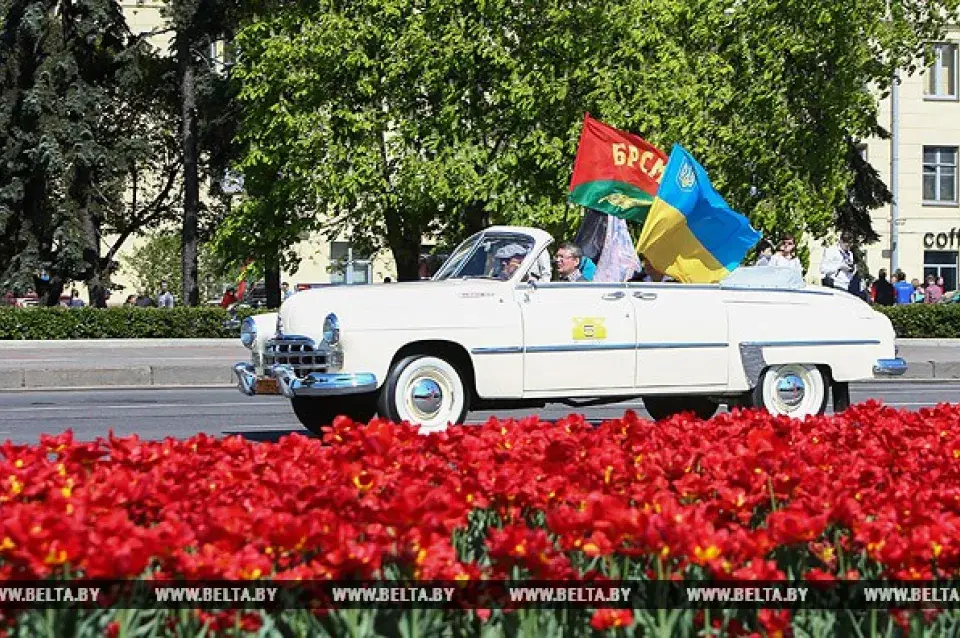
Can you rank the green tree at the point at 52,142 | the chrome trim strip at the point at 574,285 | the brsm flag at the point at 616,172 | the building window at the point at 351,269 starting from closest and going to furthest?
1. the chrome trim strip at the point at 574,285
2. the brsm flag at the point at 616,172
3. the green tree at the point at 52,142
4. the building window at the point at 351,269

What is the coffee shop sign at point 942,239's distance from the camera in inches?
2388

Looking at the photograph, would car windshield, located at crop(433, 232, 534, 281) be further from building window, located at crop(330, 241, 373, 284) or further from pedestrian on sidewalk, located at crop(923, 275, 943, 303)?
building window, located at crop(330, 241, 373, 284)

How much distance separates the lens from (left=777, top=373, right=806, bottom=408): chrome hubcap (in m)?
12.8

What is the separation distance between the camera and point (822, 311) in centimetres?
1290

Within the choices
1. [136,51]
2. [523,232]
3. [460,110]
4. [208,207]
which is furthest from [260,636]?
[208,207]

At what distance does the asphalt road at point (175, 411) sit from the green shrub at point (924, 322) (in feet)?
48.0

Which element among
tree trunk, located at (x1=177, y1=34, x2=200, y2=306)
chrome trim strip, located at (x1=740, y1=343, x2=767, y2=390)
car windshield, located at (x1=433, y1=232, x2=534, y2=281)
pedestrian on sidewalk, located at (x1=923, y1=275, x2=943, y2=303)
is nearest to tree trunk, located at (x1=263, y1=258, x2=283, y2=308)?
tree trunk, located at (x1=177, y1=34, x2=200, y2=306)

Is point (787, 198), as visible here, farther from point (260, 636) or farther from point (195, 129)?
point (260, 636)

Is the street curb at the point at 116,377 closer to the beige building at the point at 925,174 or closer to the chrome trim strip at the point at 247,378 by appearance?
the chrome trim strip at the point at 247,378

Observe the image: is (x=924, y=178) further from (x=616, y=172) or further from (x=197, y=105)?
(x=616, y=172)

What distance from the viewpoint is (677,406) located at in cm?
1389

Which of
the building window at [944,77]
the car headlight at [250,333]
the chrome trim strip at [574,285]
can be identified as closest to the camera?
the chrome trim strip at [574,285]

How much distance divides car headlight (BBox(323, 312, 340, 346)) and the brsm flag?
3811 mm

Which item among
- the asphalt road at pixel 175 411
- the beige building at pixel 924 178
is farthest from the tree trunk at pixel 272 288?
the asphalt road at pixel 175 411
